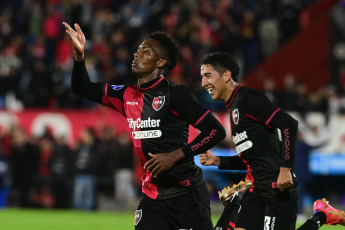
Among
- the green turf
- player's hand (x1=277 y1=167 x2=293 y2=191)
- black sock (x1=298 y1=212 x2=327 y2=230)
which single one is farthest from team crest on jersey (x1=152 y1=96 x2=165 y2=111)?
the green turf

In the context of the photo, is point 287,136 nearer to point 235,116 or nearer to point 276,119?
point 276,119

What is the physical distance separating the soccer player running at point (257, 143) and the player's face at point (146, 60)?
2.61ft

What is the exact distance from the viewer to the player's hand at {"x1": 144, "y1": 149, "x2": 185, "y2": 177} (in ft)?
19.2

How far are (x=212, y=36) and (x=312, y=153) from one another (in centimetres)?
503

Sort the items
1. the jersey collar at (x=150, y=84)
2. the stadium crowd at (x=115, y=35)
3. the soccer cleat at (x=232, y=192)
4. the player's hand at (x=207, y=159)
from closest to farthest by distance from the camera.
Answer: the jersey collar at (x=150, y=84) < the soccer cleat at (x=232, y=192) < the player's hand at (x=207, y=159) < the stadium crowd at (x=115, y=35)

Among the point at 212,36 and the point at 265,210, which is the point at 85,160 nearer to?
the point at 212,36

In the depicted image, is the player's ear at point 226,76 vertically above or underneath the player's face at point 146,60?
underneath

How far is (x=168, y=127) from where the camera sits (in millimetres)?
6070

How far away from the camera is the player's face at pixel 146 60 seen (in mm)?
6211

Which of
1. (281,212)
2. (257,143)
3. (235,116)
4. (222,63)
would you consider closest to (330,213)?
(281,212)

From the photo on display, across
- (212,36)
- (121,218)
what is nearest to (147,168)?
(121,218)

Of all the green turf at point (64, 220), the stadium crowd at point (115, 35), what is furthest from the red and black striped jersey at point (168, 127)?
the stadium crowd at point (115, 35)

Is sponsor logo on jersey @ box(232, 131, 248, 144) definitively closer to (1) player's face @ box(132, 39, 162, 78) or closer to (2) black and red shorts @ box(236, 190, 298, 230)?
(2) black and red shorts @ box(236, 190, 298, 230)

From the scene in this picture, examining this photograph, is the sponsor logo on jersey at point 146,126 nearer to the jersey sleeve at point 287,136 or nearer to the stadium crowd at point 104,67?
the jersey sleeve at point 287,136
